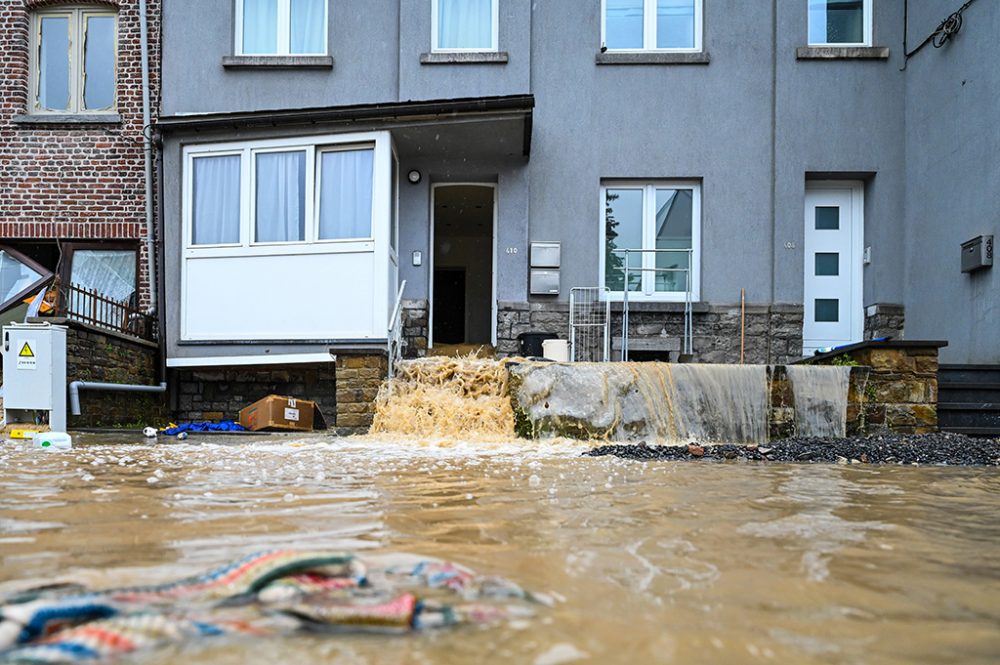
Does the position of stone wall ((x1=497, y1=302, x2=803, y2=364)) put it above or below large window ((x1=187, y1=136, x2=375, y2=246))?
below

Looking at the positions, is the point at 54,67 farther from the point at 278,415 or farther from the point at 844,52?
the point at 844,52

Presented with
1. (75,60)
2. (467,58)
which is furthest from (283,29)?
(75,60)

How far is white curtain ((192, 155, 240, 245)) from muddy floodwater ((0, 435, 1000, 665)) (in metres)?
5.01

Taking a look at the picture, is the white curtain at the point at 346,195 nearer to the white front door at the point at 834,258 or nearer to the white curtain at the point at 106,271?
the white curtain at the point at 106,271

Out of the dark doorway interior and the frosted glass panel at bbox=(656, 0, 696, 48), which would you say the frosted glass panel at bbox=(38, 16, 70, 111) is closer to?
the dark doorway interior

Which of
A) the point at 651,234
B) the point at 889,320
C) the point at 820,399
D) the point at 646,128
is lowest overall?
the point at 820,399

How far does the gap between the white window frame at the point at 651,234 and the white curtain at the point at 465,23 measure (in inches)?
98.2

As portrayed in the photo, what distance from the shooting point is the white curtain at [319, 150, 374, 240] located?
A: 8.53 m

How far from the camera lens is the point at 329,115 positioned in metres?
8.39

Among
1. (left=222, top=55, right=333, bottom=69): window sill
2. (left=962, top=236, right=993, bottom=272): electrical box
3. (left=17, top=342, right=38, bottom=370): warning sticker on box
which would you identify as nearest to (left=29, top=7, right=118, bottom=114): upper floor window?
(left=222, top=55, right=333, bottom=69): window sill

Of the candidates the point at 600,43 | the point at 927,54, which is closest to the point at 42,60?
the point at 600,43

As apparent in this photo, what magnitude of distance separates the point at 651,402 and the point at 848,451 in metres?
1.82

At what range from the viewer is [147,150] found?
A: 32.8ft

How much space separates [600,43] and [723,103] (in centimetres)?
176
